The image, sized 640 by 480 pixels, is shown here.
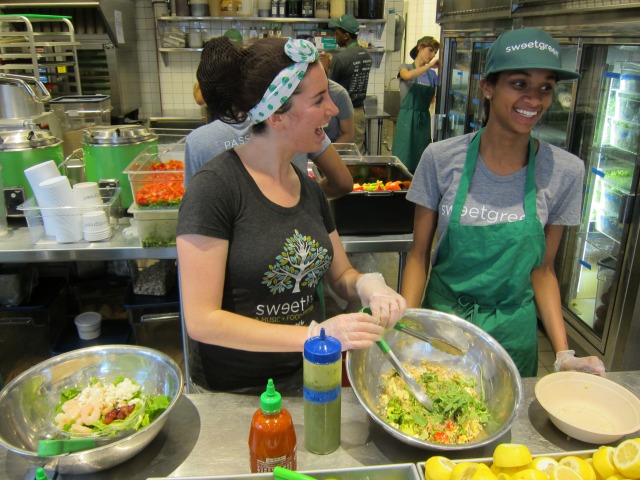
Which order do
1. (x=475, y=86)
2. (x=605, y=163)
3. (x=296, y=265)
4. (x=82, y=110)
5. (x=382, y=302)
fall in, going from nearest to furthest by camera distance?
(x=382, y=302), (x=296, y=265), (x=605, y=163), (x=82, y=110), (x=475, y=86)

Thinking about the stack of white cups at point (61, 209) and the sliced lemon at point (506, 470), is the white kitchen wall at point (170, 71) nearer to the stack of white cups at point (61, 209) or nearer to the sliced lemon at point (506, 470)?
the stack of white cups at point (61, 209)

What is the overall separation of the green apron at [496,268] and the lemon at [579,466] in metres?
0.74

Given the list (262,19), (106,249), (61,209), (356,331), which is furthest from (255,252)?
(262,19)

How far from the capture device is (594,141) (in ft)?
10.5

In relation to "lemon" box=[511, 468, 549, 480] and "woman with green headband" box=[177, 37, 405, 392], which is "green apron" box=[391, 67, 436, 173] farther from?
"lemon" box=[511, 468, 549, 480]

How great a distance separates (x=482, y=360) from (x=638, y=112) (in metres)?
2.23

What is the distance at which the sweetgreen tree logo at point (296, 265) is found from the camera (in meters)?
1.47

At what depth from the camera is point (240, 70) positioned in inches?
56.9

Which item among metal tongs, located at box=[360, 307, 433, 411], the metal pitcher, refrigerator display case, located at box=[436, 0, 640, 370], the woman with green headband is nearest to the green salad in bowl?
the woman with green headband

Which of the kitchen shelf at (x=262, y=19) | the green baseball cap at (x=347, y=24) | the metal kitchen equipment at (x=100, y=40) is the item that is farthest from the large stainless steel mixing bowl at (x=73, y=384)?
the kitchen shelf at (x=262, y=19)

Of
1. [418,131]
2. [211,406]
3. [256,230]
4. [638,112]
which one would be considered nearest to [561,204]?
[256,230]

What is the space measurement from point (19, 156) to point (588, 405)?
8.73 feet

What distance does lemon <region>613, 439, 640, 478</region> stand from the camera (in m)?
1.03

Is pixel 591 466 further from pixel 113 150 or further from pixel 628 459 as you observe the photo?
pixel 113 150
